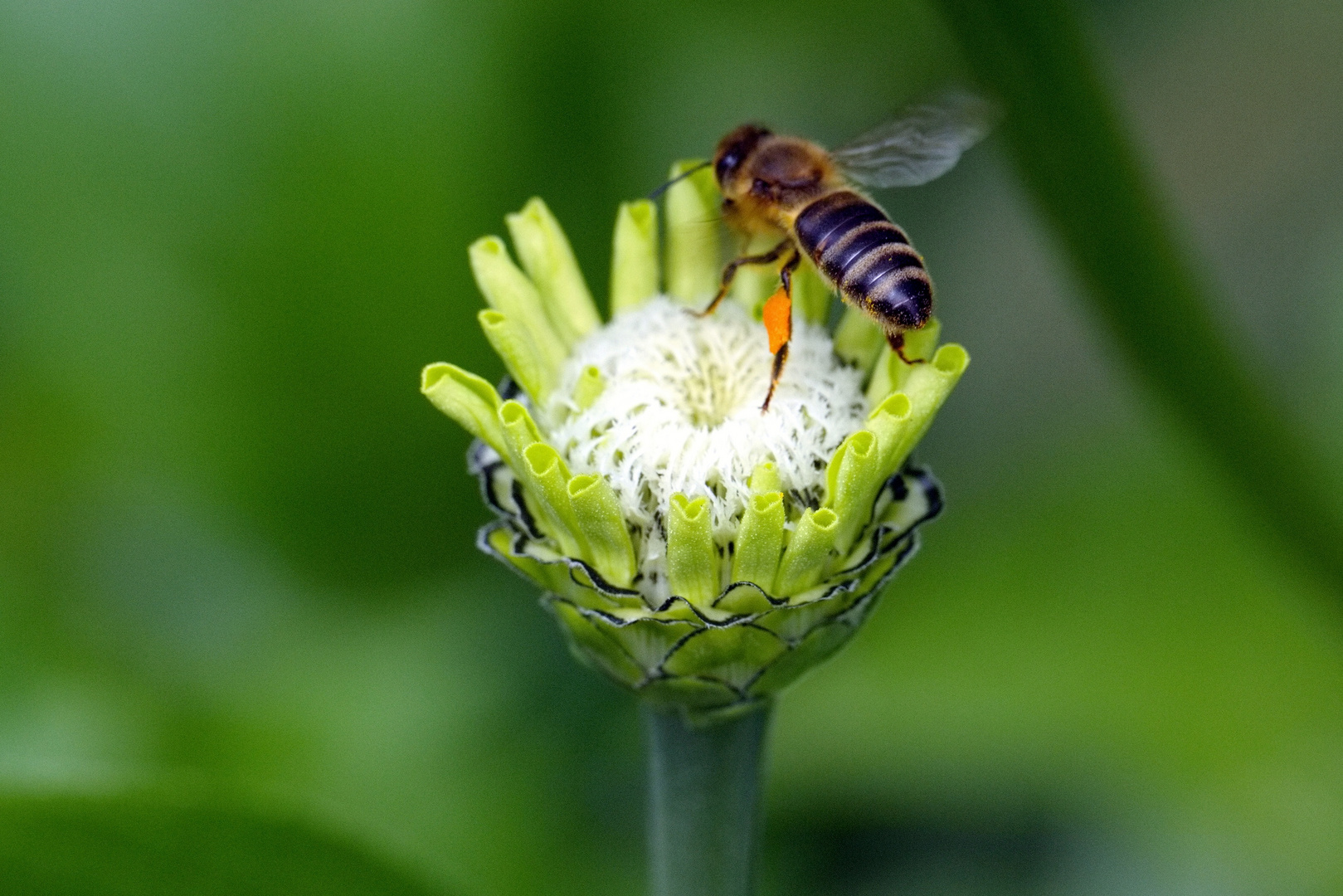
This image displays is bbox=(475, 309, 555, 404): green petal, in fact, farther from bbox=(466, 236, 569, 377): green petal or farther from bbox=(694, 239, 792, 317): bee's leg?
bbox=(694, 239, 792, 317): bee's leg

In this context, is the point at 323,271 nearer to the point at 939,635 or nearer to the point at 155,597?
the point at 155,597

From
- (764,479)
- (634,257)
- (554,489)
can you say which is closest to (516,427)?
(554,489)

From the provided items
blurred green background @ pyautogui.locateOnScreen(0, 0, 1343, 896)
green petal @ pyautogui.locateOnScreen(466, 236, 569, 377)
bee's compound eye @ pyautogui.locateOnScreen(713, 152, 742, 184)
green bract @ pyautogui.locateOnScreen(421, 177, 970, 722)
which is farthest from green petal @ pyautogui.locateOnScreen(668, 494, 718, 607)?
blurred green background @ pyautogui.locateOnScreen(0, 0, 1343, 896)

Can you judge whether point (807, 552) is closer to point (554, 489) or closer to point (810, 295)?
point (554, 489)

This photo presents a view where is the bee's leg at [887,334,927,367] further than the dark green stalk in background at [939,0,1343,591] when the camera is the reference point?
Yes

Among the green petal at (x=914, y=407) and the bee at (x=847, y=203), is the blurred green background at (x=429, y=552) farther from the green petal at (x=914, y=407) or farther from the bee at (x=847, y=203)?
the green petal at (x=914, y=407)

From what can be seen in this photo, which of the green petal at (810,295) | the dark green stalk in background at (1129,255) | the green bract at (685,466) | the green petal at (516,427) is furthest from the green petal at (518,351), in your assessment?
the dark green stalk in background at (1129,255)
